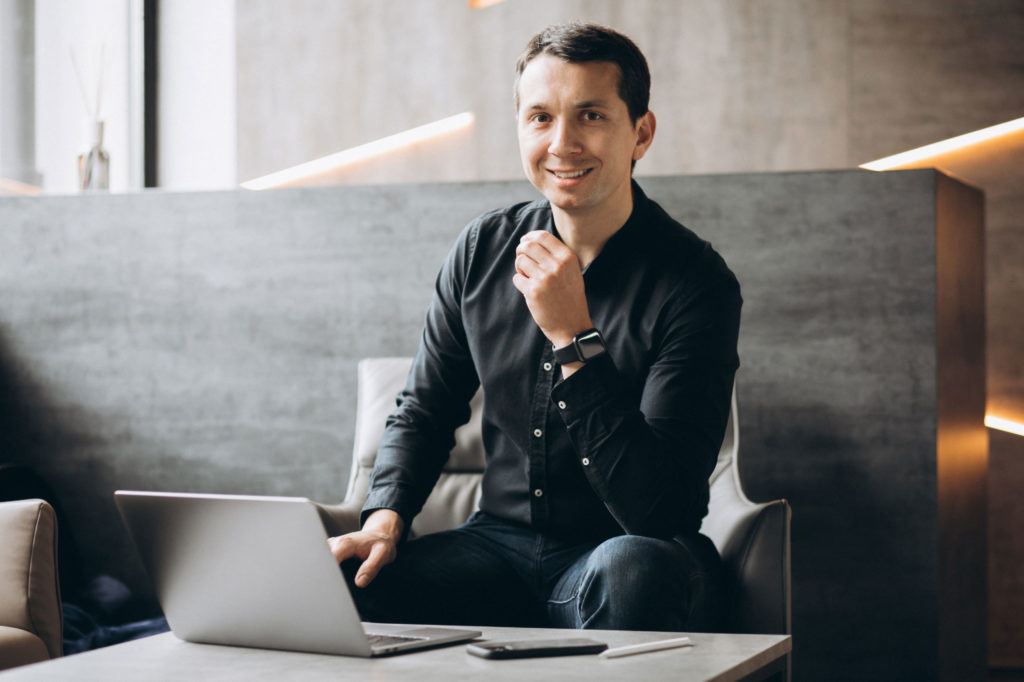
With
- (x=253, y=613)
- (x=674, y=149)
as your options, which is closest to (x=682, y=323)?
(x=253, y=613)

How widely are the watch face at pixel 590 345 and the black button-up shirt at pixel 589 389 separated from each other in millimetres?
11

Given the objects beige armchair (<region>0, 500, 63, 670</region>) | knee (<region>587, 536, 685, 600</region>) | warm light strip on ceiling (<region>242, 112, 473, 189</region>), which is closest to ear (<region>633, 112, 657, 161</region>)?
knee (<region>587, 536, 685, 600</region>)

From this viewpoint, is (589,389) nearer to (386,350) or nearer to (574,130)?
(574,130)

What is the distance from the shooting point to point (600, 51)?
162 cm

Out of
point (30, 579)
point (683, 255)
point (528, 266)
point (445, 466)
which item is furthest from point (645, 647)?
point (445, 466)

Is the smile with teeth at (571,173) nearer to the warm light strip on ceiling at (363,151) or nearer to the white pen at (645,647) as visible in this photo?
the white pen at (645,647)

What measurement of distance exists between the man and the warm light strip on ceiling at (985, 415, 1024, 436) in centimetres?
215

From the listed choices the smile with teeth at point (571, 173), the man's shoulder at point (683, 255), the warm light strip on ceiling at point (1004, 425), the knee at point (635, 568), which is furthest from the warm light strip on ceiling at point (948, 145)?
the knee at point (635, 568)

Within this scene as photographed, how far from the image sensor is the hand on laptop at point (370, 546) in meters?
1.39

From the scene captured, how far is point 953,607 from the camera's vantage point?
2.38 metres

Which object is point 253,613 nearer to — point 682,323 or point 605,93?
point 682,323

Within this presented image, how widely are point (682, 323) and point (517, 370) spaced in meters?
0.28

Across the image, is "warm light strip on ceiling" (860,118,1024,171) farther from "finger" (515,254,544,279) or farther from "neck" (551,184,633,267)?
"finger" (515,254,544,279)

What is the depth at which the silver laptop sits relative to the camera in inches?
40.8
